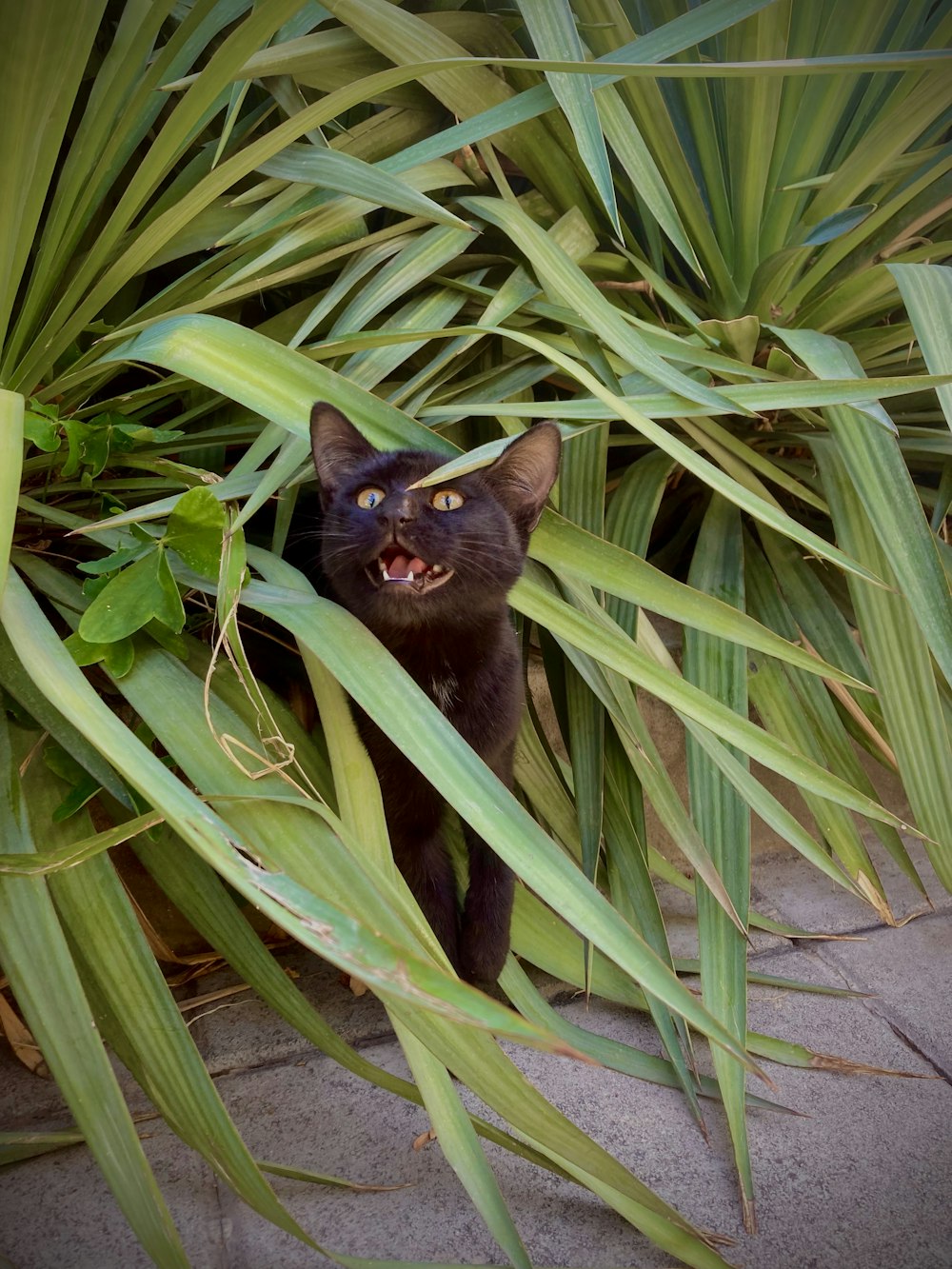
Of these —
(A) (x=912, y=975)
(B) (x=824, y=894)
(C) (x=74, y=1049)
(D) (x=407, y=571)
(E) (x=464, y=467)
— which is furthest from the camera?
(B) (x=824, y=894)

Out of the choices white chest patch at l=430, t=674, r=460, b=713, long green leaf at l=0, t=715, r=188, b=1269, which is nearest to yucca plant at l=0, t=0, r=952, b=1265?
long green leaf at l=0, t=715, r=188, b=1269

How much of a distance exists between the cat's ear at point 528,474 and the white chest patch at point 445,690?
0.60 feet

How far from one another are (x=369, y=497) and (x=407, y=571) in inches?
3.7

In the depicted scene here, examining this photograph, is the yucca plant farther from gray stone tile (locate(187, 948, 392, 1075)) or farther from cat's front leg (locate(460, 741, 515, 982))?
gray stone tile (locate(187, 948, 392, 1075))

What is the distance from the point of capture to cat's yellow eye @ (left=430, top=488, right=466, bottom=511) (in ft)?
3.32

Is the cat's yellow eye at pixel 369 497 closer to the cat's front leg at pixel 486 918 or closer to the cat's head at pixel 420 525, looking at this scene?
the cat's head at pixel 420 525

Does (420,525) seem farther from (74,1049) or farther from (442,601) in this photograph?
(74,1049)

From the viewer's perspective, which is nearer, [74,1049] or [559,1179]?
[74,1049]

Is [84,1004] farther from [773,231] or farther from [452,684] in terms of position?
[773,231]

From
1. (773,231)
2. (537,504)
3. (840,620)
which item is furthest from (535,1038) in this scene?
(773,231)

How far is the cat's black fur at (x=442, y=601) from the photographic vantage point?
3.21ft

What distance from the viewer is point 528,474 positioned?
1044mm

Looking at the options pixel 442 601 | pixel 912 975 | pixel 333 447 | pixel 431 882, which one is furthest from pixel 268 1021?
pixel 912 975

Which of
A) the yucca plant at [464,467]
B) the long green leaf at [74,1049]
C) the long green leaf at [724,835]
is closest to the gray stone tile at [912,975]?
the yucca plant at [464,467]
